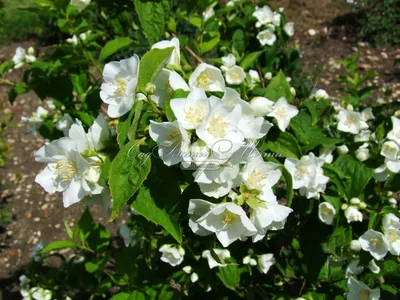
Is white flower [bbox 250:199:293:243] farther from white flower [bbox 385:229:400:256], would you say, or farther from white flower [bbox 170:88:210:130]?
white flower [bbox 385:229:400:256]

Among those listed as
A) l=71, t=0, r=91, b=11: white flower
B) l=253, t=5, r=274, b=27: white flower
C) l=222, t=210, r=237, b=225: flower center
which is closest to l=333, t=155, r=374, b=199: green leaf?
l=222, t=210, r=237, b=225: flower center

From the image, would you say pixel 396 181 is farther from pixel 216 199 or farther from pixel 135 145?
pixel 135 145

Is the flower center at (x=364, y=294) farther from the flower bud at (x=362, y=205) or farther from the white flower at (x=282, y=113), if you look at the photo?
the white flower at (x=282, y=113)

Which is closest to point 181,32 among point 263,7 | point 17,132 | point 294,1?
point 294,1

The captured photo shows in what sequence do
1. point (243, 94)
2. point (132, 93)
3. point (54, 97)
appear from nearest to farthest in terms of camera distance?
point (132, 93) → point (243, 94) → point (54, 97)

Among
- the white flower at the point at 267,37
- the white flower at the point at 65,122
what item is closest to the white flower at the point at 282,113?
the white flower at the point at 267,37

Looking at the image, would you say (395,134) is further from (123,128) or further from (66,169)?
(66,169)
